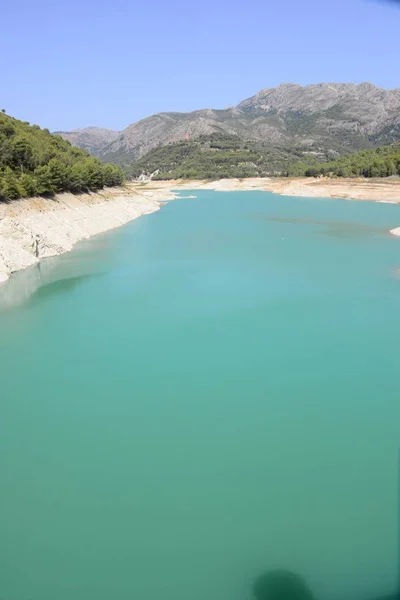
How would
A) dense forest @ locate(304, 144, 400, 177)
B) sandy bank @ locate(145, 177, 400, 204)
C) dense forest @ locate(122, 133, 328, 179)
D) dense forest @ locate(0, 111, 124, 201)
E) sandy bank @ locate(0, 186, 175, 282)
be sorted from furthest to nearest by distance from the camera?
1. dense forest @ locate(122, 133, 328, 179)
2. dense forest @ locate(304, 144, 400, 177)
3. sandy bank @ locate(145, 177, 400, 204)
4. dense forest @ locate(0, 111, 124, 201)
5. sandy bank @ locate(0, 186, 175, 282)

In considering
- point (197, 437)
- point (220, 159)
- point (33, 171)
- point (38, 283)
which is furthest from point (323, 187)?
point (197, 437)

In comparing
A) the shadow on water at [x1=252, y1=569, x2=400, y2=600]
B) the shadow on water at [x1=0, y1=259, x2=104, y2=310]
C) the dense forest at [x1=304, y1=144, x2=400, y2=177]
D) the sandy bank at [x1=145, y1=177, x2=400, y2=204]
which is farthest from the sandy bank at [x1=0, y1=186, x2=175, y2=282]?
the dense forest at [x1=304, y1=144, x2=400, y2=177]

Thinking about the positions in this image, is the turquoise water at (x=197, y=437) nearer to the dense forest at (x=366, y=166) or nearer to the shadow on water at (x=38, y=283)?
the shadow on water at (x=38, y=283)

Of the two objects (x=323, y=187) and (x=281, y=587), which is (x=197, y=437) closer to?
(x=281, y=587)

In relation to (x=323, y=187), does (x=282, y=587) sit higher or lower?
lower

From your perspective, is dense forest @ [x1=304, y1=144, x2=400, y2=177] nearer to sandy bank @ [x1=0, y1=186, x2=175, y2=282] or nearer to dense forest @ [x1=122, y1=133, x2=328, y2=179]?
dense forest @ [x1=122, y1=133, x2=328, y2=179]

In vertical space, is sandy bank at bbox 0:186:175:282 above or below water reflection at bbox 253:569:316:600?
above
